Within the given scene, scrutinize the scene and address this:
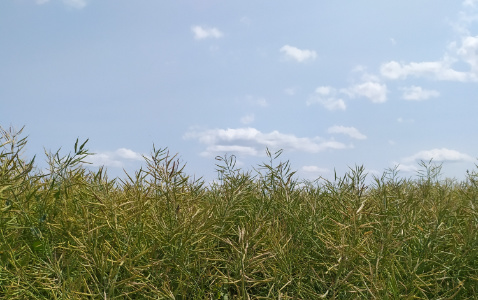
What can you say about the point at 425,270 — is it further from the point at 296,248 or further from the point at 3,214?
the point at 3,214

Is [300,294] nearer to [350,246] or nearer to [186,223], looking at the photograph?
[350,246]

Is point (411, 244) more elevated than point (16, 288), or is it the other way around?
point (411, 244)

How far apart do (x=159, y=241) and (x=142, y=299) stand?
24 cm

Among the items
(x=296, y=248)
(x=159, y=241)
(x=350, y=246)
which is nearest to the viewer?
(x=350, y=246)

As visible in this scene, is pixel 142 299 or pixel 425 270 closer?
pixel 142 299

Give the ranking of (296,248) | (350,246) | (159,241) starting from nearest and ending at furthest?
(350,246), (159,241), (296,248)

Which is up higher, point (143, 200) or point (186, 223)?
point (143, 200)

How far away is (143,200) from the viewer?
2.18 meters

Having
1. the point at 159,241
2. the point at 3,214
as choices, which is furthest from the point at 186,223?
the point at 3,214

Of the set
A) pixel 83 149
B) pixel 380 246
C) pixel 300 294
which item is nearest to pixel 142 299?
pixel 300 294

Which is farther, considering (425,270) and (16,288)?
(425,270)

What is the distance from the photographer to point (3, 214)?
2.18 meters

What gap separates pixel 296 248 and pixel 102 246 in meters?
0.84

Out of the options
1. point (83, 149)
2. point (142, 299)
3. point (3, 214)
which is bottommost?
point (142, 299)
